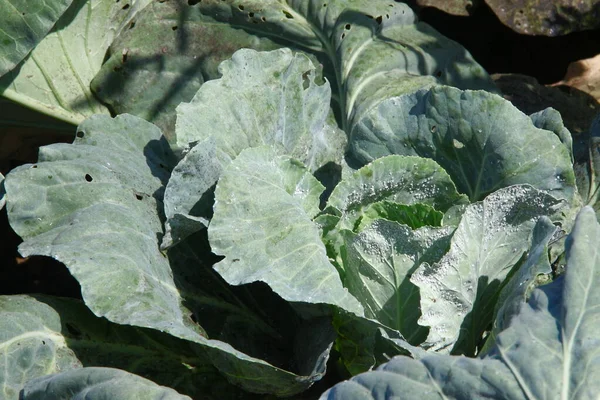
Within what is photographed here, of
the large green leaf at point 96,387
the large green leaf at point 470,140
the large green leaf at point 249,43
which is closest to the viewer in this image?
the large green leaf at point 96,387

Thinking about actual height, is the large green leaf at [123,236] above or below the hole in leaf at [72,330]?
above

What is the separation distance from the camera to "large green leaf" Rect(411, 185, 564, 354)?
171 cm

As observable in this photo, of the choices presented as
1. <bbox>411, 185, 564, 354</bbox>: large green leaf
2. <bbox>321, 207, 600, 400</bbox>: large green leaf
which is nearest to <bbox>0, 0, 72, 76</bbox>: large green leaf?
<bbox>411, 185, 564, 354</bbox>: large green leaf

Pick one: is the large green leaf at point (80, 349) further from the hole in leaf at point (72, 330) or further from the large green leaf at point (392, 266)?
the large green leaf at point (392, 266)

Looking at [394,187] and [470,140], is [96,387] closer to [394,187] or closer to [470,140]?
[394,187]

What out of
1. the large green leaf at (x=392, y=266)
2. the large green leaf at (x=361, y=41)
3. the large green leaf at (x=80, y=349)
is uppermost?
the large green leaf at (x=361, y=41)

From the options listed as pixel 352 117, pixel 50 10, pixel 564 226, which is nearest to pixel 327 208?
pixel 352 117

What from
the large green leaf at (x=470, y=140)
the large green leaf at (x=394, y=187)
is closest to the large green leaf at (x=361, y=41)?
the large green leaf at (x=470, y=140)

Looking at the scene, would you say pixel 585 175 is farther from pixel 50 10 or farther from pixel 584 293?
pixel 50 10

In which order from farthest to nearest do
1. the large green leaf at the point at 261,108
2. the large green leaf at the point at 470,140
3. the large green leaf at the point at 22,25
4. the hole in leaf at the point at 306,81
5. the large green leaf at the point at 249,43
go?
the large green leaf at the point at 249,43, the large green leaf at the point at 22,25, the hole in leaf at the point at 306,81, the large green leaf at the point at 261,108, the large green leaf at the point at 470,140

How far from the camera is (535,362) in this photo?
137 centimetres

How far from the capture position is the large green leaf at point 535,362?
1350mm

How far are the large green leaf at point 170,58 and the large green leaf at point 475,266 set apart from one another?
4.19 ft

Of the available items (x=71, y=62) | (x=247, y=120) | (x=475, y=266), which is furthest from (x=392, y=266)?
(x=71, y=62)
